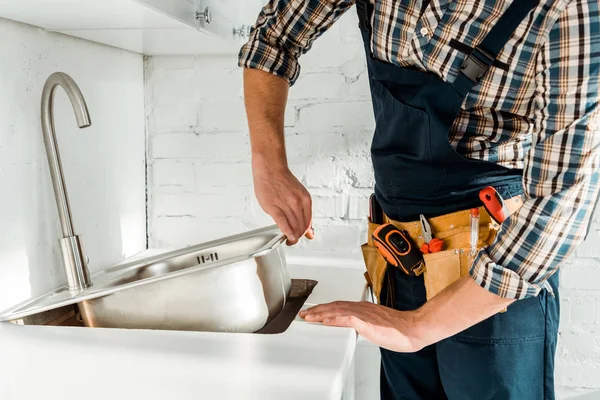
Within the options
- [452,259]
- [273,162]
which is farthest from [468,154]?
[273,162]

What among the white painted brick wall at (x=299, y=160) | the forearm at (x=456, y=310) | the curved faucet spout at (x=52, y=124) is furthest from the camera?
the white painted brick wall at (x=299, y=160)

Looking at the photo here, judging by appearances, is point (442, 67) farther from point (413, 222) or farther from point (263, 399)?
point (263, 399)

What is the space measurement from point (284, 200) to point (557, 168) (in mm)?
539

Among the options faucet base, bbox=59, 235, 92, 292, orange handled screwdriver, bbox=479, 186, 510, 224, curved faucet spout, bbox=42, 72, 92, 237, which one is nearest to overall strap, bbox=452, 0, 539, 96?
orange handled screwdriver, bbox=479, 186, 510, 224

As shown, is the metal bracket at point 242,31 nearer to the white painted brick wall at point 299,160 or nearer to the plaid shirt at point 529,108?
the white painted brick wall at point 299,160

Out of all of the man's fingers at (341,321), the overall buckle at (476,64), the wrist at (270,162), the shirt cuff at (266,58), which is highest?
the shirt cuff at (266,58)

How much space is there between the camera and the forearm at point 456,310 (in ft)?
3.12

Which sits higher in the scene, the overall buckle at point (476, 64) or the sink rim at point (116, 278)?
the overall buckle at point (476, 64)

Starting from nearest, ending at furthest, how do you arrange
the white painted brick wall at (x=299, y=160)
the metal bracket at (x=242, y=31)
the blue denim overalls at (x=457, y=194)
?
the blue denim overalls at (x=457, y=194) → the metal bracket at (x=242, y=31) → the white painted brick wall at (x=299, y=160)

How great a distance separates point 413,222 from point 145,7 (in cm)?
59

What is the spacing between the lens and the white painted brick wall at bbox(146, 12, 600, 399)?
5.75 ft

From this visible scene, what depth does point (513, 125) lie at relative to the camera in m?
1.05

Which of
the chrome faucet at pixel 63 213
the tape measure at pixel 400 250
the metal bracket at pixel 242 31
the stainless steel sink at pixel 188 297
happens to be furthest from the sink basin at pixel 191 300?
the metal bracket at pixel 242 31

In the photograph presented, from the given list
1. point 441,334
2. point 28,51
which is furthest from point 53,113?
point 441,334
